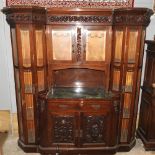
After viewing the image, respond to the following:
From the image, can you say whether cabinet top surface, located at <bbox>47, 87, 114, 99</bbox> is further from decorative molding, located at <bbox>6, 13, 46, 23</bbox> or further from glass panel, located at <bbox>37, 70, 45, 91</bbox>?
decorative molding, located at <bbox>6, 13, 46, 23</bbox>

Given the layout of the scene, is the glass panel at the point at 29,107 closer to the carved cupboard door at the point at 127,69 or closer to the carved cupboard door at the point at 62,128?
the carved cupboard door at the point at 62,128

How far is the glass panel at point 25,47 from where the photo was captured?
2.54 m

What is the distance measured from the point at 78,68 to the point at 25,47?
83 cm

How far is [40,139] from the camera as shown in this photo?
291cm

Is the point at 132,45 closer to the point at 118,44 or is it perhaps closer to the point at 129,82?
the point at 118,44

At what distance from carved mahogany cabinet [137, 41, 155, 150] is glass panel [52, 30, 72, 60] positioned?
111 cm

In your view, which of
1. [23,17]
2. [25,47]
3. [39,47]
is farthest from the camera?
[39,47]

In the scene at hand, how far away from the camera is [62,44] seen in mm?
2816

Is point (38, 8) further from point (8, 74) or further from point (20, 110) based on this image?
point (20, 110)

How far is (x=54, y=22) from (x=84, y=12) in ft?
1.37

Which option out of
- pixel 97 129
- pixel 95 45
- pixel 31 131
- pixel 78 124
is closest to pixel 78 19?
pixel 95 45

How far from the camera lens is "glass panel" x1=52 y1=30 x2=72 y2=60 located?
→ 2787 millimetres

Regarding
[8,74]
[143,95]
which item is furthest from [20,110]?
[143,95]

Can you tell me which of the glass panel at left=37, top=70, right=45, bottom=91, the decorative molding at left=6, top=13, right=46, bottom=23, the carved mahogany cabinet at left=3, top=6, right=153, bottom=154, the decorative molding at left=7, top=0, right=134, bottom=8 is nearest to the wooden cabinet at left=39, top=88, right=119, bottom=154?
the carved mahogany cabinet at left=3, top=6, right=153, bottom=154
